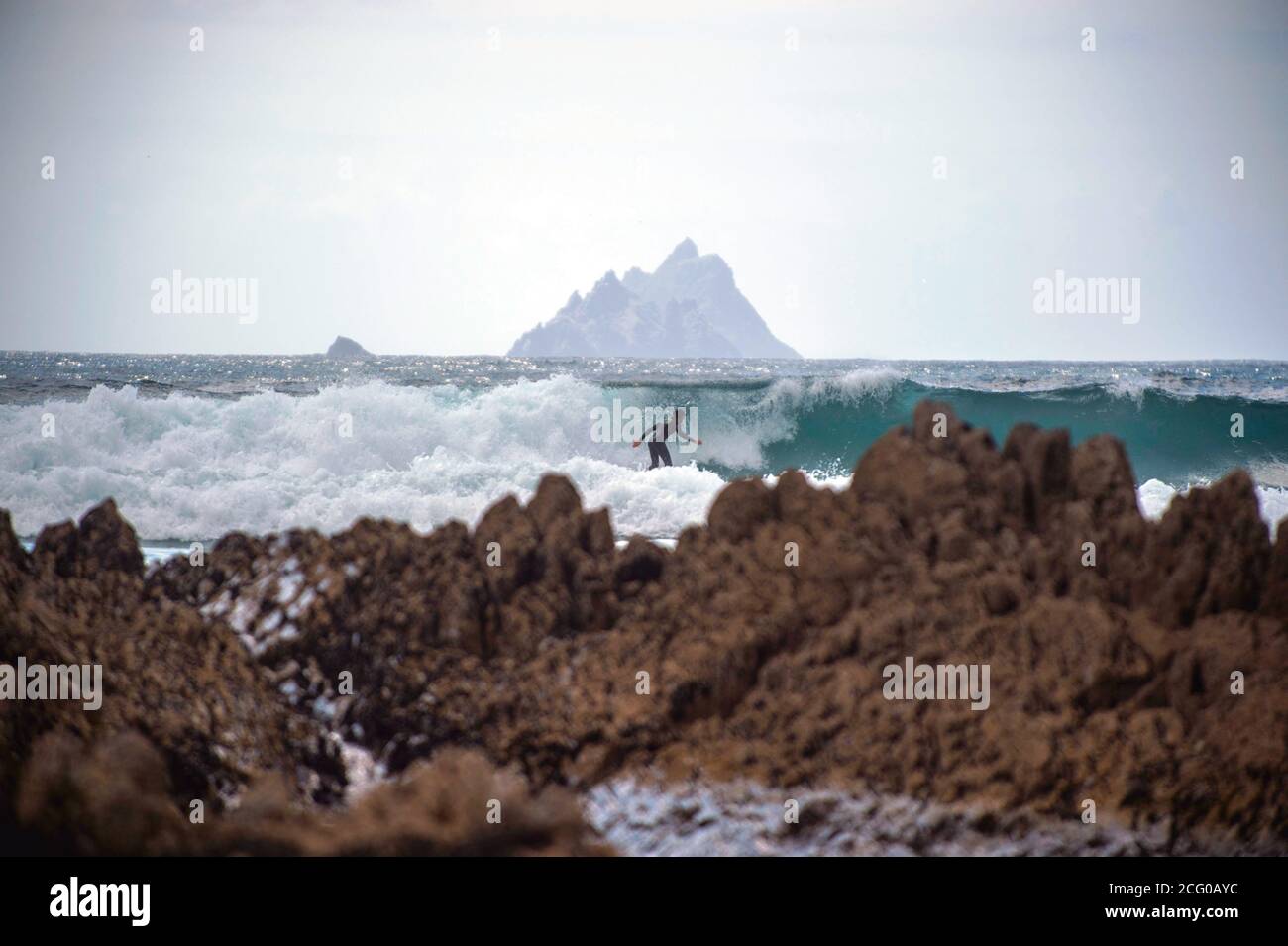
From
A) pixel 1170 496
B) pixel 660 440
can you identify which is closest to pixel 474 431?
pixel 660 440

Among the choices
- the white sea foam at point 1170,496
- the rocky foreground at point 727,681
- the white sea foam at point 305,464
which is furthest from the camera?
the white sea foam at point 1170,496

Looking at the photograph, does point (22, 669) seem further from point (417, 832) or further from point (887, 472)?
point (887, 472)

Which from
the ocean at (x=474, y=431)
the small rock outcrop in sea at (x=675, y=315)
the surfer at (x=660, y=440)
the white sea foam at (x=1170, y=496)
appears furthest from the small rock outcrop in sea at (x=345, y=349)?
the white sea foam at (x=1170, y=496)

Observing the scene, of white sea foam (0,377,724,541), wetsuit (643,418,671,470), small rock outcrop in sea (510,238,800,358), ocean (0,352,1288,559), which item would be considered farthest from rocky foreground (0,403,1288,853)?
small rock outcrop in sea (510,238,800,358)

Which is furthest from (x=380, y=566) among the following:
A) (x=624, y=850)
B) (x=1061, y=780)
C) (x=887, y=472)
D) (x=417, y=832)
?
(x=1061, y=780)

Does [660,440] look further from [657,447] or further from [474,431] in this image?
[474,431]

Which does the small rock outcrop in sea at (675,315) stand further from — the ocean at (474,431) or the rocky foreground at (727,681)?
the rocky foreground at (727,681)

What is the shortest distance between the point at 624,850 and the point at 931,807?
887 millimetres

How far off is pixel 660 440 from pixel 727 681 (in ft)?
4.88

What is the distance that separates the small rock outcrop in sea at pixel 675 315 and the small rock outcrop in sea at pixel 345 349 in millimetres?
700

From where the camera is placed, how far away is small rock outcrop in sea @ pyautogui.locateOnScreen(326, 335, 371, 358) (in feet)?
14.6

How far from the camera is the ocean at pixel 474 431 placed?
12.9 feet

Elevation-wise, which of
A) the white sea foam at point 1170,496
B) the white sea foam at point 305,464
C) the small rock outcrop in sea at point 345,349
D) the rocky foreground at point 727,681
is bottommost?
the rocky foreground at point 727,681
